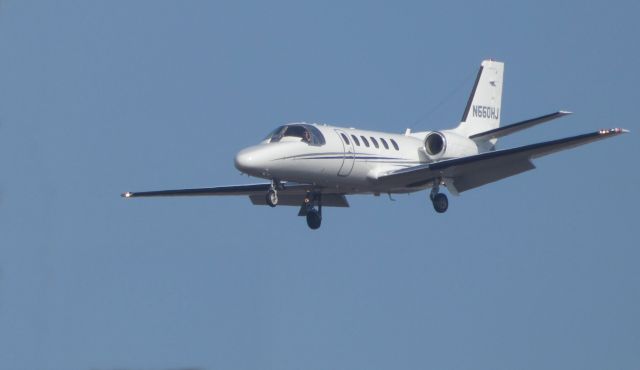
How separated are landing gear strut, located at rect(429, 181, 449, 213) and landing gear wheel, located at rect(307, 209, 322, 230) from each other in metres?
3.08

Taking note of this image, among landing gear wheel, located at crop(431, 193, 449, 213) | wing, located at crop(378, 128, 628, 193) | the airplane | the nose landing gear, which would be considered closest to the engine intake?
the airplane

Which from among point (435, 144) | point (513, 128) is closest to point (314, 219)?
point (435, 144)

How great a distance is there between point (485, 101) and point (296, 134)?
947 cm

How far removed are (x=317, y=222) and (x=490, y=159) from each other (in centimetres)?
491

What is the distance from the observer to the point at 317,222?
40094mm

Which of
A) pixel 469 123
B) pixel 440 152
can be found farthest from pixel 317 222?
pixel 469 123

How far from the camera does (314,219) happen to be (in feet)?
131

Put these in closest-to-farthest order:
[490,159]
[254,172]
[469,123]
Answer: [254,172]
[490,159]
[469,123]

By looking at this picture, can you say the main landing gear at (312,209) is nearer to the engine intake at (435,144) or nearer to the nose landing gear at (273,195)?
the nose landing gear at (273,195)

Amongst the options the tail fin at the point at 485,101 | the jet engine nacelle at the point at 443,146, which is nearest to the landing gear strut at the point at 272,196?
the jet engine nacelle at the point at 443,146

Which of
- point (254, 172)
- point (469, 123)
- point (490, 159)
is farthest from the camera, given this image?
point (469, 123)

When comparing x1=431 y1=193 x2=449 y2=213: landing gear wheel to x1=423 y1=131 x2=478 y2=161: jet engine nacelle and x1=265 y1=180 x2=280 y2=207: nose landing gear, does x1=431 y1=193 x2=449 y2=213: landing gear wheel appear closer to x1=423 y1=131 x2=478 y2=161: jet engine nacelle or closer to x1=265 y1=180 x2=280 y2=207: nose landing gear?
x1=423 y1=131 x2=478 y2=161: jet engine nacelle

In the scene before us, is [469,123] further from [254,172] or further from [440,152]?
[254,172]

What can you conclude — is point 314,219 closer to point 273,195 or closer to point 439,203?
point 273,195
